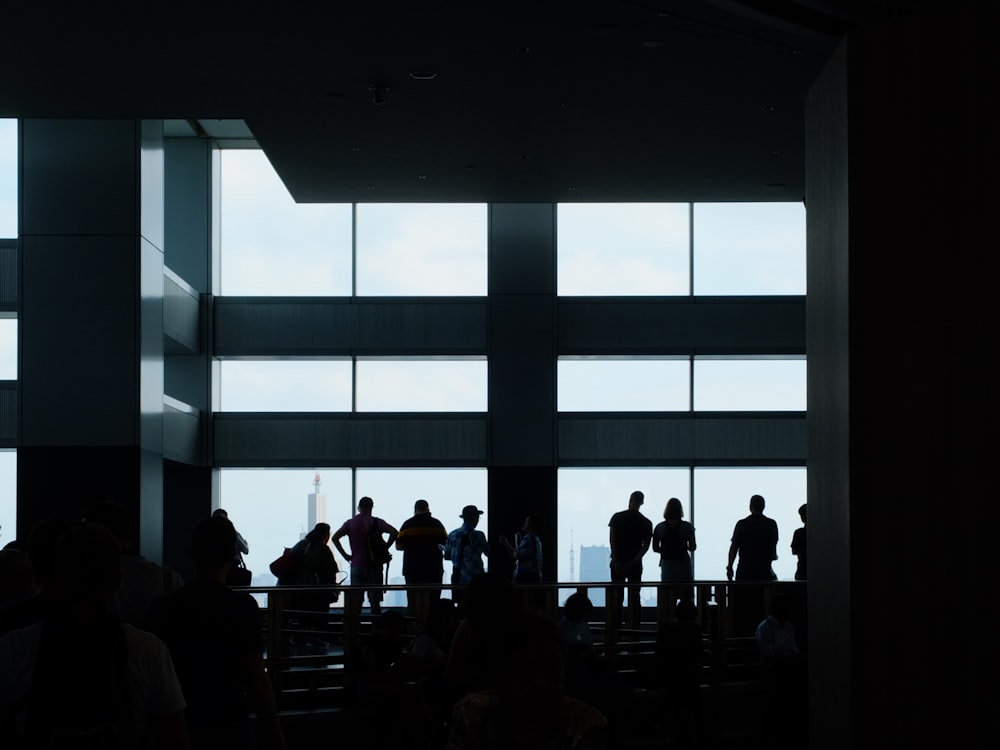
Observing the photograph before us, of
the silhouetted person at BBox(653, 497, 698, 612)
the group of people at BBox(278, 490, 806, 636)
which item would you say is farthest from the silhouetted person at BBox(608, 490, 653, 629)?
the silhouetted person at BBox(653, 497, 698, 612)

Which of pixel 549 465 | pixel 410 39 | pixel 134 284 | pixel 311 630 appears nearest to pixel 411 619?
pixel 311 630

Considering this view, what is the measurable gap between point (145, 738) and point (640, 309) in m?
17.9

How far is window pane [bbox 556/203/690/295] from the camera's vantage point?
2188 cm

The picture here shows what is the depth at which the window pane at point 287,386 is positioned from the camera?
21875 millimetres

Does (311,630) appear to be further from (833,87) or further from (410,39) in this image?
(833,87)

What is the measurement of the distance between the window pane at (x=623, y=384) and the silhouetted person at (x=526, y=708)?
1791cm

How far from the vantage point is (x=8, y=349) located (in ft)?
65.0

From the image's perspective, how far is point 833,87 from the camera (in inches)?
221

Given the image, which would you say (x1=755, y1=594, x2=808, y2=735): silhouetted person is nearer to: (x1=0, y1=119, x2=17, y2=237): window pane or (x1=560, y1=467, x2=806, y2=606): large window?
(x1=560, y1=467, x2=806, y2=606): large window

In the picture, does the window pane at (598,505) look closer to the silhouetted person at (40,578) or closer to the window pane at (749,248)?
the window pane at (749,248)

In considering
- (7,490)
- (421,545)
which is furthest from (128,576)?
(7,490)

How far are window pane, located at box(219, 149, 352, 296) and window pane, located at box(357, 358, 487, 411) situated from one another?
1.46 meters

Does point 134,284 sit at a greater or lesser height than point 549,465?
greater

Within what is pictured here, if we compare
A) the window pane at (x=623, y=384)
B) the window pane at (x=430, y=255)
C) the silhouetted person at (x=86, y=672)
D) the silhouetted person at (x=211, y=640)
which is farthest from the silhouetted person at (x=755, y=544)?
the silhouetted person at (x=86, y=672)
